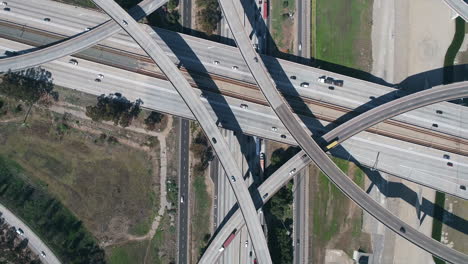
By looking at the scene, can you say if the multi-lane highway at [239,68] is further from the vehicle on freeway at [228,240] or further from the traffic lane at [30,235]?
the traffic lane at [30,235]

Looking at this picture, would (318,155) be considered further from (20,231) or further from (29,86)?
(20,231)

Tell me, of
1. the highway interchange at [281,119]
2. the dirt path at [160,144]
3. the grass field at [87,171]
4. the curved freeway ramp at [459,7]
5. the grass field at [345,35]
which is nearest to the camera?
the highway interchange at [281,119]

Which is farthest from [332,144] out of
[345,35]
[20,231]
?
[20,231]

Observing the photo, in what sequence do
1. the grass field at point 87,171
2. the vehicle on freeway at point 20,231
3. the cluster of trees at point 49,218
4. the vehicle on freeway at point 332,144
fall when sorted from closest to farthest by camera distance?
the vehicle on freeway at point 332,144
the grass field at point 87,171
the cluster of trees at point 49,218
the vehicle on freeway at point 20,231

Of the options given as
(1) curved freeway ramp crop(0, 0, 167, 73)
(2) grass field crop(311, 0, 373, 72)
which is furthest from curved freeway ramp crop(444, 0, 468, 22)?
(1) curved freeway ramp crop(0, 0, 167, 73)

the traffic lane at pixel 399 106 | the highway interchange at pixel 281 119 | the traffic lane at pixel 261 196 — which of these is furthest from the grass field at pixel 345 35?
the traffic lane at pixel 261 196

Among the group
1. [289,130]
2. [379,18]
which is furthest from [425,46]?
[289,130]
